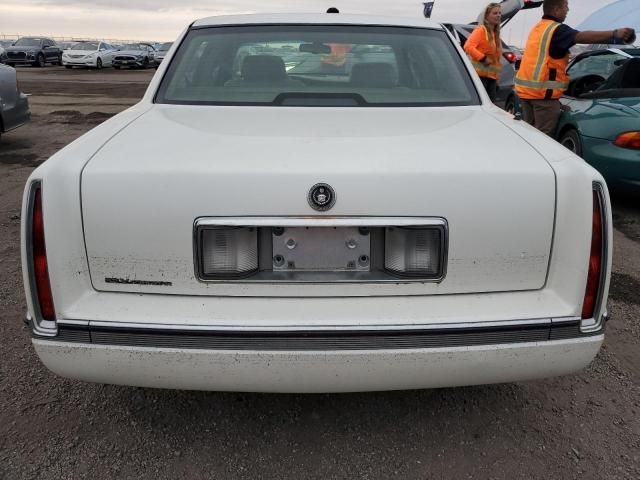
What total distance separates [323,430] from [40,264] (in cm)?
126

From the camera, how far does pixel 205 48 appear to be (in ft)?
10.1

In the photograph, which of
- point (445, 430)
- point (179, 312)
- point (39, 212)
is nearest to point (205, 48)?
point (39, 212)

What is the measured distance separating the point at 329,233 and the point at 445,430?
Answer: 41.7 inches

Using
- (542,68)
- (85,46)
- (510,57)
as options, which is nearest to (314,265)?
(542,68)

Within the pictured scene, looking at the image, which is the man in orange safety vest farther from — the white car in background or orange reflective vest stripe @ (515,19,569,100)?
the white car in background

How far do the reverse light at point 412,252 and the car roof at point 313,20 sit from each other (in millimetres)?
1580

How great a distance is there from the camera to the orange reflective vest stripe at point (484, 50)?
7.46 metres

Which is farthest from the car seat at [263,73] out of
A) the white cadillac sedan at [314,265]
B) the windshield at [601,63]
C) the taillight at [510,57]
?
the taillight at [510,57]

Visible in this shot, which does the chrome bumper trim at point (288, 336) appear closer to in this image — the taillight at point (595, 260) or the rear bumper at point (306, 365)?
the rear bumper at point (306, 365)

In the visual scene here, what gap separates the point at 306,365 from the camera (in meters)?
1.89

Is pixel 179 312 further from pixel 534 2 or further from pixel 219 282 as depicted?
pixel 534 2

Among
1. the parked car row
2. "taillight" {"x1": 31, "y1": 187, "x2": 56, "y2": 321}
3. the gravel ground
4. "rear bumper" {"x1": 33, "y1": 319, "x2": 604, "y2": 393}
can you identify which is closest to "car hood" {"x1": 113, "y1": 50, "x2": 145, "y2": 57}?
the parked car row

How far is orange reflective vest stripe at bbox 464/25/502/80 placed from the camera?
7.46 meters

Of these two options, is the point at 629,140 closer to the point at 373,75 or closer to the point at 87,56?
the point at 373,75
